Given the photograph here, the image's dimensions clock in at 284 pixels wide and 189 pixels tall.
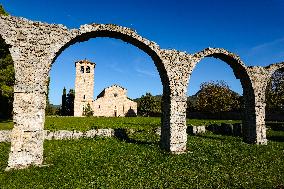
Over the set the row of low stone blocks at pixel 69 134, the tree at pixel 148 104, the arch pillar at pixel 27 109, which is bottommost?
the row of low stone blocks at pixel 69 134

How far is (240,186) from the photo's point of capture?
7594 mm

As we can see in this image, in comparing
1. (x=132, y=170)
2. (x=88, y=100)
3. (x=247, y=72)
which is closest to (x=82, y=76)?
(x=88, y=100)

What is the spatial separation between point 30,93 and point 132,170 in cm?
449

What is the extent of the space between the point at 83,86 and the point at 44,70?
1810 inches

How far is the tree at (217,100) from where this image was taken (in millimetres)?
43031

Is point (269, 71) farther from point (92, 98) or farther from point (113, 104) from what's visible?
point (113, 104)

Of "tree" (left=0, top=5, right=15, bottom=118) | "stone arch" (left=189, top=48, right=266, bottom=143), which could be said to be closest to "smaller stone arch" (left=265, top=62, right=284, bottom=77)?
"stone arch" (left=189, top=48, right=266, bottom=143)

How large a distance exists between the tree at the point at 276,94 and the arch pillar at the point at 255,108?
74.6ft

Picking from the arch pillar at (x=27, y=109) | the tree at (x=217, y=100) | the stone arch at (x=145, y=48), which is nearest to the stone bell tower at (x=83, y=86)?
the tree at (x=217, y=100)

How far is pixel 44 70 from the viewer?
9.91m

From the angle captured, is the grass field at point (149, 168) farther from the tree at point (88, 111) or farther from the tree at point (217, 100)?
the tree at point (88, 111)

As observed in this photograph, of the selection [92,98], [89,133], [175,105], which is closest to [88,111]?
[92,98]

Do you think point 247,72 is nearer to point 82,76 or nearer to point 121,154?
point 121,154

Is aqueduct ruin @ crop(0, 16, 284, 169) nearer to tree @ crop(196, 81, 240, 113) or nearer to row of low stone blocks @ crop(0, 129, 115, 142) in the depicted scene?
row of low stone blocks @ crop(0, 129, 115, 142)
